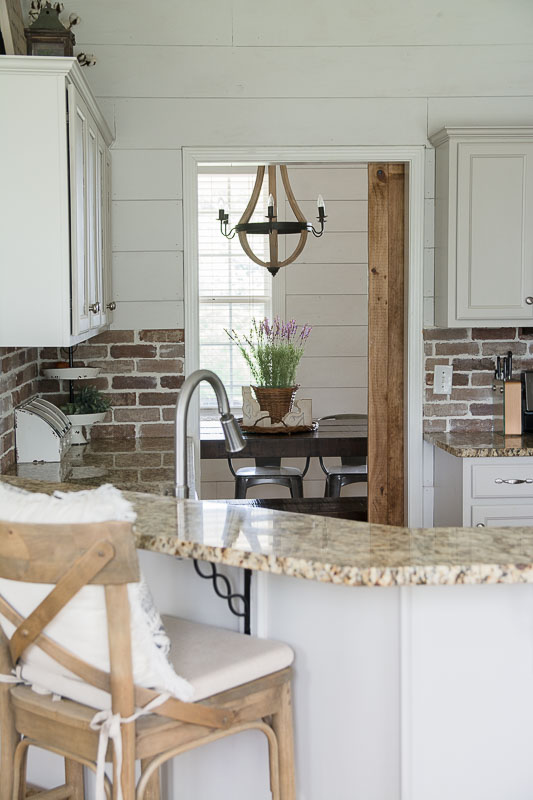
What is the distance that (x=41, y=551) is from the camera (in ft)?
4.74

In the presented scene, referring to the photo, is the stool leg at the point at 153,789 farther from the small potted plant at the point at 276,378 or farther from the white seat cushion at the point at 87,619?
the small potted plant at the point at 276,378

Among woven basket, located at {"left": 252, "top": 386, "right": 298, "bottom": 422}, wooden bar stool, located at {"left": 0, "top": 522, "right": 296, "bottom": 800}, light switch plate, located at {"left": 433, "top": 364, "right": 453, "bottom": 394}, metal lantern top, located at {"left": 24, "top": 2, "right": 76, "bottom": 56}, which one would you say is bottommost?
wooden bar stool, located at {"left": 0, "top": 522, "right": 296, "bottom": 800}

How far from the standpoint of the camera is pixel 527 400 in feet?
13.6

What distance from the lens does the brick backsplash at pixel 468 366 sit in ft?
13.6

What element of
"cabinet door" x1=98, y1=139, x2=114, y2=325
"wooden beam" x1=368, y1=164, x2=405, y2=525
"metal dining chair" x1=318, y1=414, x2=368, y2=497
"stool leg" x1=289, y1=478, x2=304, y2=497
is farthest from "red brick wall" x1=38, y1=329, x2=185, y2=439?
"metal dining chair" x1=318, y1=414, x2=368, y2=497

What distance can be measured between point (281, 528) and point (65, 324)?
1.13 metres

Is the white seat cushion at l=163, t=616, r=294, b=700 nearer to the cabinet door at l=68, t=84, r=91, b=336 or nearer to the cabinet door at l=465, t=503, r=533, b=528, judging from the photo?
the cabinet door at l=68, t=84, r=91, b=336

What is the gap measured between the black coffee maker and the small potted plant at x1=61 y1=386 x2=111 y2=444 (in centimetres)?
185

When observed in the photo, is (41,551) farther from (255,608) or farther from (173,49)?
(173,49)

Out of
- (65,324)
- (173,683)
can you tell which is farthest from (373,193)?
(173,683)

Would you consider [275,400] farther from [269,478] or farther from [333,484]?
[333,484]

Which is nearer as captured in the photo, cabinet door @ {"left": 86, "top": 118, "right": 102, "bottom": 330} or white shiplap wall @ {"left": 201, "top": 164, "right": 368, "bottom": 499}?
cabinet door @ {"left": 86, "top": 118, "right": 102, "bottom": 330}

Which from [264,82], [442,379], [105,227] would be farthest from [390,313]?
[105,227]

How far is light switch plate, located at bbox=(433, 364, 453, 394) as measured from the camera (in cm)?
416
